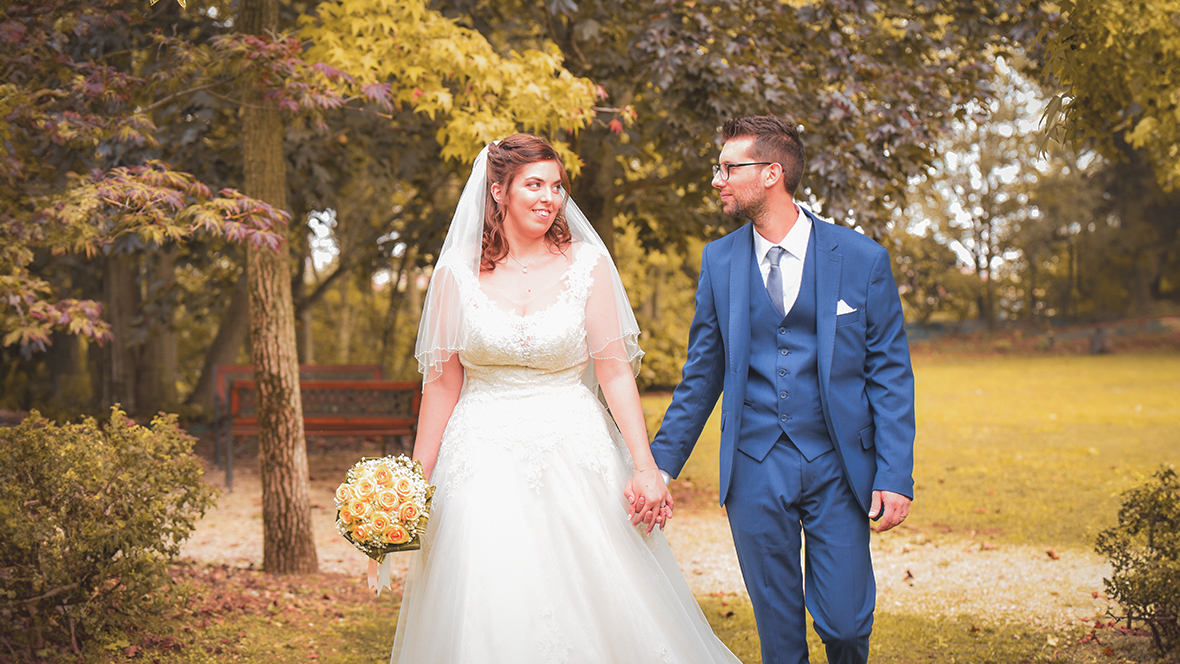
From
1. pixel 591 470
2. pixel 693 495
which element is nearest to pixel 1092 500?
pixel 693 495

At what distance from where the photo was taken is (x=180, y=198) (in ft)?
16.6

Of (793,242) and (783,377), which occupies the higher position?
(793,242)

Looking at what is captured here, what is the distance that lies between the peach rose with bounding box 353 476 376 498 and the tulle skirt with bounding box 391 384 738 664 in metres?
0.34

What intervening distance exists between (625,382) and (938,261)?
41.6m

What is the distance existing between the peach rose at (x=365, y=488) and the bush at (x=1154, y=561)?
3.43 metres

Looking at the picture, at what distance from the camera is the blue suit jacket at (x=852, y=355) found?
10.1 feet

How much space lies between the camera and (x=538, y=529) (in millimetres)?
3281

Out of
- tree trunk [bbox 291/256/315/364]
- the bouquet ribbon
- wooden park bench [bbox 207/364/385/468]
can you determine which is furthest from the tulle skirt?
tree trunk [bbox 291/256/315/364]

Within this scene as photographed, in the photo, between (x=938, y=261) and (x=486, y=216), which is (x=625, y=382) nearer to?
(x=486, y=216)

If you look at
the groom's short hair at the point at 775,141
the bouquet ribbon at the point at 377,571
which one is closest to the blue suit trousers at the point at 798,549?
the groom's short hair at the point at 775,141

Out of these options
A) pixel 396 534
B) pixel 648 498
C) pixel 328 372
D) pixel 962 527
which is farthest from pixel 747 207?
pixel 328 372

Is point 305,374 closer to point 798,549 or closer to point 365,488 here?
point 365,488

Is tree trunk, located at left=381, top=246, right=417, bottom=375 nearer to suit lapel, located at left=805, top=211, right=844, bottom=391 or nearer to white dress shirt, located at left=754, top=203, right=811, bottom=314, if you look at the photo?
white dress shirt, located at left=754, top=203, right=811, bottom=314

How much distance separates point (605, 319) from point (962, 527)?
6041 millimetres
